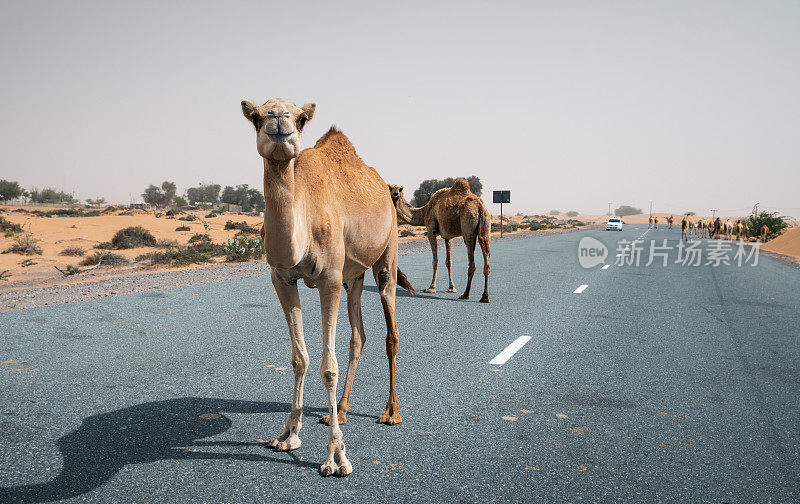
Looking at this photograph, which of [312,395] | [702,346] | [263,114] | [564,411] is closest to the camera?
[263,114]

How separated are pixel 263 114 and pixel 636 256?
22.4 meters

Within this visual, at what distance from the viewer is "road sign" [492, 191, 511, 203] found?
161 ft

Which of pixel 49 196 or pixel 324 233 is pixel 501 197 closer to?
pixel 324 233

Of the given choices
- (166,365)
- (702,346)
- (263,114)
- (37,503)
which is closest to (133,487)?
(37,503)

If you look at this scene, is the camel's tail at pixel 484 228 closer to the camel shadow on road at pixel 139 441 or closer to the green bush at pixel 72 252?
the camel shadow on road at pixel 139 441

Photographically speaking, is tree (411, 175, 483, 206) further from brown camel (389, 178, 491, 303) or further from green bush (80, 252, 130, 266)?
brown camel (389, 178, 491, 303)

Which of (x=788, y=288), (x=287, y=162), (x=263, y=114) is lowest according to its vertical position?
(x=788, y=288)

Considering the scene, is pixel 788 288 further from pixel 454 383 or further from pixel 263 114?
pixel 263 114

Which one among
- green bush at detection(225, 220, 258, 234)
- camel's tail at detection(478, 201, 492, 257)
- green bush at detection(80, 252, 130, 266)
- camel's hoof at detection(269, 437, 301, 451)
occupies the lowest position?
green bush at detection(80, 252, 130, 266)

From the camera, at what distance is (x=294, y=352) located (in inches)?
153

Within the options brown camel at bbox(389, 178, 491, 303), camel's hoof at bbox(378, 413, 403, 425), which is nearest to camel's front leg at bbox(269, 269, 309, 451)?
camel's hoof at bbox(378, 413, 403, 425)

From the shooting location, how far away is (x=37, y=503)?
3105 millimetres

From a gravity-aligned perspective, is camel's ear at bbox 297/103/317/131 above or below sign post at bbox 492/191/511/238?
below

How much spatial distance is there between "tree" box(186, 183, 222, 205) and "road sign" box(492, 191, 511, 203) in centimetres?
8080
